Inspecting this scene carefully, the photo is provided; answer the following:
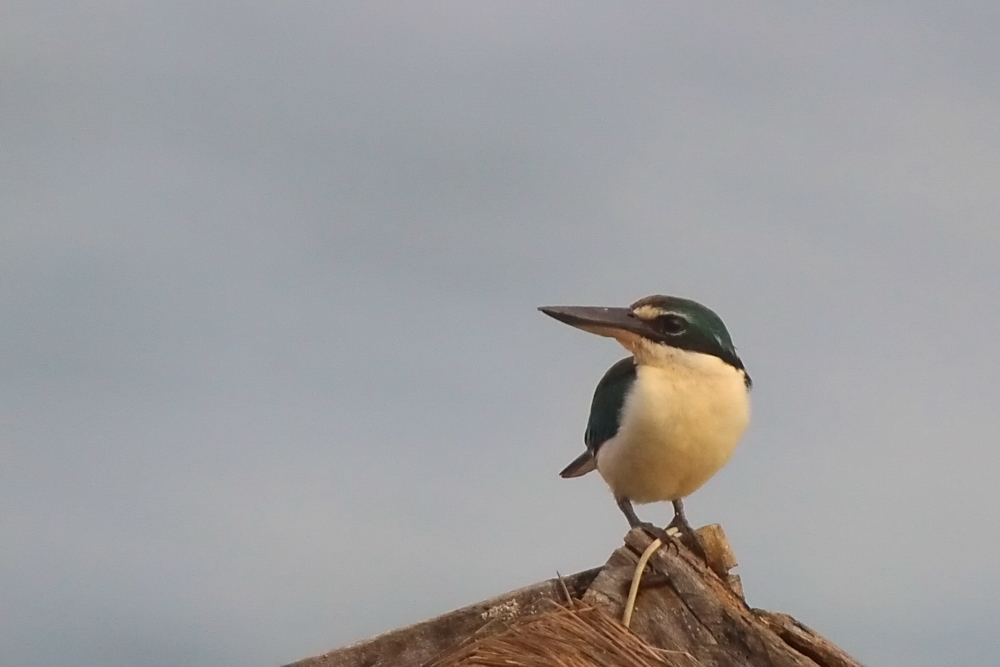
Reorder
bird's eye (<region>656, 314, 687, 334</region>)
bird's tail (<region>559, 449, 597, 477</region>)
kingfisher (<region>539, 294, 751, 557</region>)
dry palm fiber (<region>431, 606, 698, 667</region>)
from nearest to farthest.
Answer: dry palm fiber (<region>431, 606, 698, 667</region>), kingfisher (<region>539, 294, 751, 557</region>), bird's eye (<region>656, 314, 687, 334</region>), bird's tail (<region>559, 449, 597, 477</region>)

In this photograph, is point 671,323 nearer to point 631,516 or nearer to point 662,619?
point 631,516

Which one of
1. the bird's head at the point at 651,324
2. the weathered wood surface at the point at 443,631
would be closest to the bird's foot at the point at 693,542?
the weathered wood surface at the point at 443,631

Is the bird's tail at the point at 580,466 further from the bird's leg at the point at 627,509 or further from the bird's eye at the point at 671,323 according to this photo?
the bird's eye at the point at 671,323

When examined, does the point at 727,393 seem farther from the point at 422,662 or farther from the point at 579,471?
the point at 422,662

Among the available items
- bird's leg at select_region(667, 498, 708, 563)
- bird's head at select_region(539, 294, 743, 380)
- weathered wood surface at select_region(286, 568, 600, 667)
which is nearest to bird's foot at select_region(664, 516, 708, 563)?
bird's leg at select_region(667, 498, 708, 563)

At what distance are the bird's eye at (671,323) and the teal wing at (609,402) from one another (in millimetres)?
254

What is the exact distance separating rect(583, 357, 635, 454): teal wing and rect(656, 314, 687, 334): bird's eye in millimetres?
254

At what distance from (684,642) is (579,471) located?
192 cm

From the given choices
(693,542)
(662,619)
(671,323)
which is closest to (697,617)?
(662,619)

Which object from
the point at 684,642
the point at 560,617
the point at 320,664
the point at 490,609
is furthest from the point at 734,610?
the point at 320,664

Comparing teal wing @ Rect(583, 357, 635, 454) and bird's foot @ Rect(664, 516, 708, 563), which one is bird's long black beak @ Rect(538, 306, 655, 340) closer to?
teal wing @ Rect(583, 357, 635, 454)

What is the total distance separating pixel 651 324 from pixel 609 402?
43 centimetres

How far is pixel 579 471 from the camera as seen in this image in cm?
646

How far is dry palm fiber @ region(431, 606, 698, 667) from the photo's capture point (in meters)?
4.49
